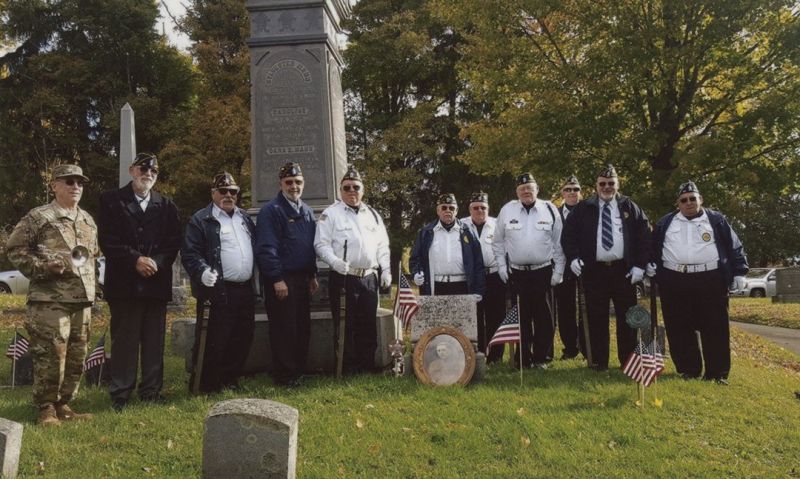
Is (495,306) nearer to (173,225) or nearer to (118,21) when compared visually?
(173,225)

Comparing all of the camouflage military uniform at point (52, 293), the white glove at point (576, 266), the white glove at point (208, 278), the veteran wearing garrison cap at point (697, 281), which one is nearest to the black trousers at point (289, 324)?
the white glove at point (208, 278)

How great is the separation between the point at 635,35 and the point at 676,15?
1.00m

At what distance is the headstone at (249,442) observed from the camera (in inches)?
145

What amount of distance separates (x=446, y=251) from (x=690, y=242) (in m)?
2.57

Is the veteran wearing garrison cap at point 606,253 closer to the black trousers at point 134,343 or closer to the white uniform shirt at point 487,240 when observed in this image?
the white uniform shirt at point 487,240

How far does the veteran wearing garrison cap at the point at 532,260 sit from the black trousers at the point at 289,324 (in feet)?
7.66

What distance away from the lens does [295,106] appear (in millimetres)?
7785

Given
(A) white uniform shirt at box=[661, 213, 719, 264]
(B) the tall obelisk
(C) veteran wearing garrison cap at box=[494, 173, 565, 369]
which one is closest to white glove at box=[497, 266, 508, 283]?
(C) veteran wearing garrison cap at box=[494, 173, 565, 369]

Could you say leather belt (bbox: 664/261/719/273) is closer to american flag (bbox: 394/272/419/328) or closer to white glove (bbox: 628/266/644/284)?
white glove (bbox: 628/266/644/284)

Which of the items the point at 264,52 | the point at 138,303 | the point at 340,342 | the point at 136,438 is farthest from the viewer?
the point at 264,52

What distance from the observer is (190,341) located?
687cm

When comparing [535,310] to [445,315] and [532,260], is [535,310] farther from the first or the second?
[445,315]

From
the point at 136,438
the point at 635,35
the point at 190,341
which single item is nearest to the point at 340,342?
the point at 190,341

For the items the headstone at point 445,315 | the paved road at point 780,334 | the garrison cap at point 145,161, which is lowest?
the paved road at point 780,334
